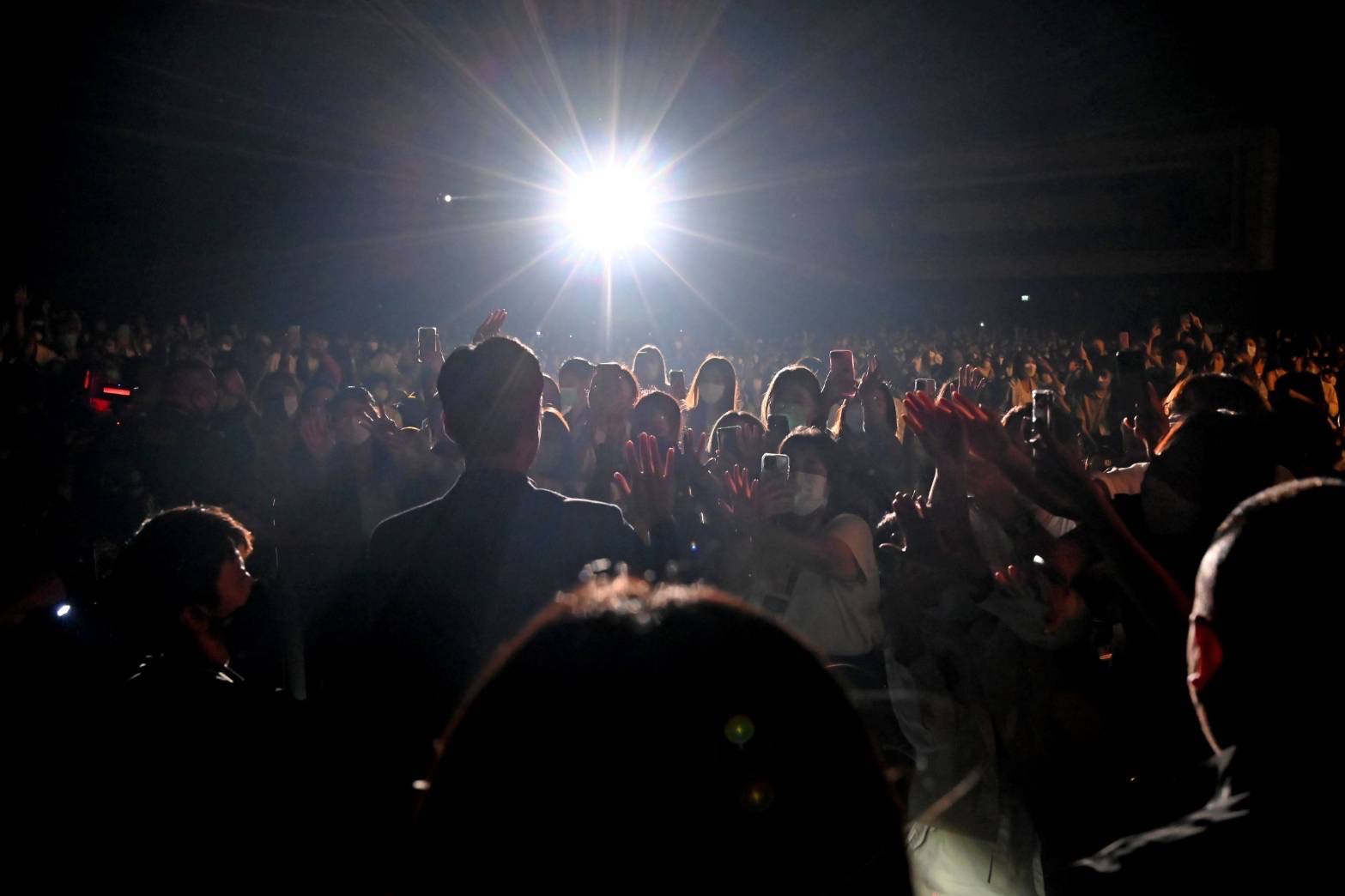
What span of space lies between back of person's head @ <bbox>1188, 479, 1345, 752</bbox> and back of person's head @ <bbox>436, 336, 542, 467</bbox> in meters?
1.62

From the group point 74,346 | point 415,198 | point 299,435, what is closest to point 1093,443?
point 299,435

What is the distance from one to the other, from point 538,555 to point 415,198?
67.0 ft

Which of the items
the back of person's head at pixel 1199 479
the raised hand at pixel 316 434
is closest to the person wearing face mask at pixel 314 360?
the raised hand at pixel 316 434

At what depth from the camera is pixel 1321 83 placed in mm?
15406

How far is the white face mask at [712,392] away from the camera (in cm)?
667

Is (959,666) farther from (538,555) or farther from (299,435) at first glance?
(299,435)

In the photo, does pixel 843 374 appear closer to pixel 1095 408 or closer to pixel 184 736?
pixel 1095 408

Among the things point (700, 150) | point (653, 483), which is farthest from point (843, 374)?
point (700, 150)

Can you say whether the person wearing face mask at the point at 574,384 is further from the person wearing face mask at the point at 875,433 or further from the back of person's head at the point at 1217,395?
the back of person's head at the point at 1217,395

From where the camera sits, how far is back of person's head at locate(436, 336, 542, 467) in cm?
250

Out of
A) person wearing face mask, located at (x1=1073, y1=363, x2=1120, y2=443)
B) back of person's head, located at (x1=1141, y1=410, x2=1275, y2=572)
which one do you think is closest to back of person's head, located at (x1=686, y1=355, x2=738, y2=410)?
person wearing face mask, located at (x1=1073, y1=363, x2=1120, y2=443)

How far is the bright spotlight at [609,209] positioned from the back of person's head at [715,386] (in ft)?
54.2

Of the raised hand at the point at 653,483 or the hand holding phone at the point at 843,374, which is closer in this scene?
the raised hand at the point at 653,483

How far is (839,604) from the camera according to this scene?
12.2 feet
